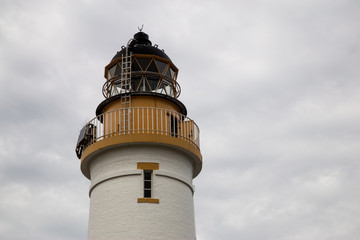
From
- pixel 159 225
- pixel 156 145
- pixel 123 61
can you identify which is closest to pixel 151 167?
pixel 156 145

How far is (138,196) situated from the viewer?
20844mm

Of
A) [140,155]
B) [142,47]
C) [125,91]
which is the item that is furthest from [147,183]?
[142,47]

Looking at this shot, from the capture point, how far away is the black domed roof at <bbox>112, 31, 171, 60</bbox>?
24.5 m

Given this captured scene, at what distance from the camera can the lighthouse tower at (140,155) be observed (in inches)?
813

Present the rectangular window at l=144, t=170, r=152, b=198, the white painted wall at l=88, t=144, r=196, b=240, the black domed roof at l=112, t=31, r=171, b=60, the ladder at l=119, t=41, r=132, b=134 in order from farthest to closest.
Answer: the black domed roof at l=112, t=31, r=171, b=60 < the ladder at l=119, t=41, r=132, b=134 < the rectangular window at l=144, t=170, r=152, b=198 < the white painted wall at l=88, t=144, r=196, b=240

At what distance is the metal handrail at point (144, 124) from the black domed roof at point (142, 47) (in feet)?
10.9

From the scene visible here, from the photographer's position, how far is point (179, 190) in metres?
21.8

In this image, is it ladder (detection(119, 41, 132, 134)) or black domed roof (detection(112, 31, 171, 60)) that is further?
black domed roof (detection(112, 31, 171, 60))

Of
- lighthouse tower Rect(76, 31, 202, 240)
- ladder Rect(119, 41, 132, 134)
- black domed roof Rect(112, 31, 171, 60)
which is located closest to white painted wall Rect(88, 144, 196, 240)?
lighthouse tower Rect(76, 31, 202, 240)

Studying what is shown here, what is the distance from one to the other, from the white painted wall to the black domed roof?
504cm

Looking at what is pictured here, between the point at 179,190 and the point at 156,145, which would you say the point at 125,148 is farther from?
the point at 179,190

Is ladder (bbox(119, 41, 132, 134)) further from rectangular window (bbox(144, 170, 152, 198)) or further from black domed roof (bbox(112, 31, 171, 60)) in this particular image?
rectangular window (bbox(144, 170, 152, 198))

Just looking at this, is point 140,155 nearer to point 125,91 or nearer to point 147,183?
point 147,183

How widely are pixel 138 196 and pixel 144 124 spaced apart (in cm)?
321
